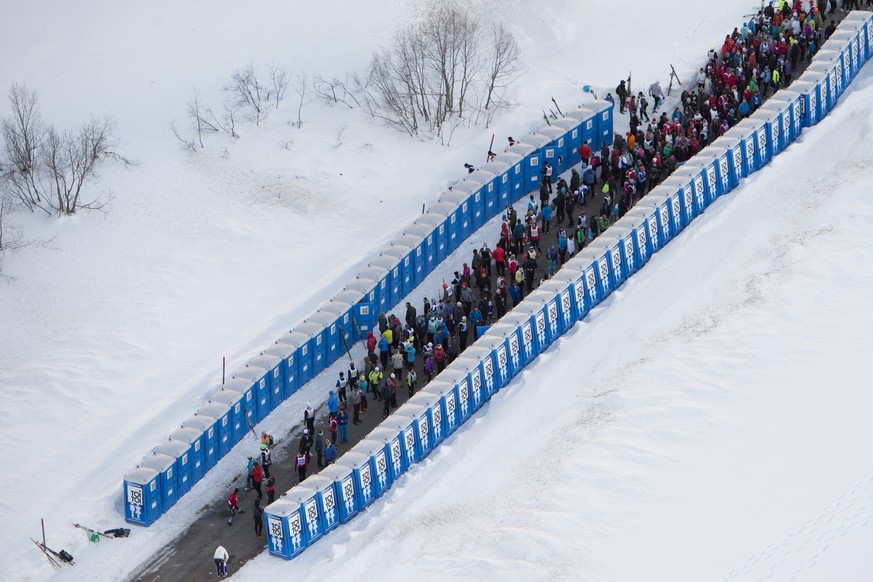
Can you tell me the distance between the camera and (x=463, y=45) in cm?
5362

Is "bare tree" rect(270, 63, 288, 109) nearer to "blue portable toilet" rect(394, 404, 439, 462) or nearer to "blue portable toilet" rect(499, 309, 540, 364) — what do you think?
"blue portable toilet" rect(499, 309, 540, 364)

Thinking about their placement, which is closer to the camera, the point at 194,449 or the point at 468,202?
the point at 194,449

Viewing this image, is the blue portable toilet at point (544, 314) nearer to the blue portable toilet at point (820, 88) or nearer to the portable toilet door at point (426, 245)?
the portable toilet door at point (426, 245)

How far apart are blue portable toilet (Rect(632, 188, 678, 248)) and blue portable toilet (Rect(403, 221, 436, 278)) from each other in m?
5.55

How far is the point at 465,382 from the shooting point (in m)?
40.9

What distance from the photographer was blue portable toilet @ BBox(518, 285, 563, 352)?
140ft

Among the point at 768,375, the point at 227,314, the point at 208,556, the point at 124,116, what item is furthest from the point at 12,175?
the point at 768,375

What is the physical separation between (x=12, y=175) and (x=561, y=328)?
59.9ft

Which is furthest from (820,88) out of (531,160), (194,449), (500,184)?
(194,449)

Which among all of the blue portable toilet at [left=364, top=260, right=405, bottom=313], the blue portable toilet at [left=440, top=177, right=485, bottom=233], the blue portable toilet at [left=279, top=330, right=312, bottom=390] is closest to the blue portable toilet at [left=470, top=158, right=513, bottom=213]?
the blue portable toilet at [left=440, top=177, right=485, bottom=233]

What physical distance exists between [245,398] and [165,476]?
122 inches

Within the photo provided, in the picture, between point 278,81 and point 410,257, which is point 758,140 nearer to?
point 410,257

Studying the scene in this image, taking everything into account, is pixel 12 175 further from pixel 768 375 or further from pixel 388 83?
pixel 768 375

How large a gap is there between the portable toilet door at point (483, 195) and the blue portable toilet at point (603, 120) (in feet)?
13.7
